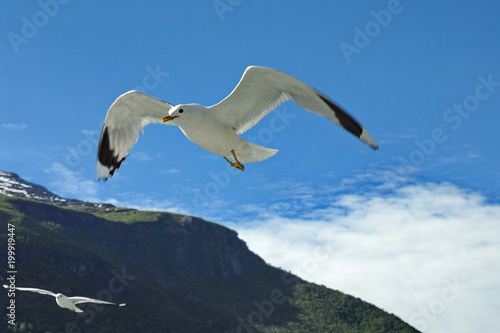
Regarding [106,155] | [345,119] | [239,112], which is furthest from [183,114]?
[106,155]

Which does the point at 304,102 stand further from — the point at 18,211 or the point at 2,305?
Result: the point at 18,211

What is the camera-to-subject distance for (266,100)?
624 inches

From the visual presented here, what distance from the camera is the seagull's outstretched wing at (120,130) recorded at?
1778 cm

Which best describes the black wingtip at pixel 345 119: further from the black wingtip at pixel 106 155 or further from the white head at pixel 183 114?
the black wingtip at pixel 106 155

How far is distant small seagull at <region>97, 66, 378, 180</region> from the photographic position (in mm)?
14500

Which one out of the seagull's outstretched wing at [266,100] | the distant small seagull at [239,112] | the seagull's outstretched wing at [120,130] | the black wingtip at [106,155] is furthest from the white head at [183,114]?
the black wingtip at [106,155]

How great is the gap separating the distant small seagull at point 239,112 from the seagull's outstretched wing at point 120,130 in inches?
1.1

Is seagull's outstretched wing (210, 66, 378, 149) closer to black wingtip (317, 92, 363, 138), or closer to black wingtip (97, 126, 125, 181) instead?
black wingtip (317, 92, 363, 138)

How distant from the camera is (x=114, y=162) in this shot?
18141 millimetres

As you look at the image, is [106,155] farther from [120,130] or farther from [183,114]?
[183,114]

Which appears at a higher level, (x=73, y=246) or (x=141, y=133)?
(x=73, y=246)

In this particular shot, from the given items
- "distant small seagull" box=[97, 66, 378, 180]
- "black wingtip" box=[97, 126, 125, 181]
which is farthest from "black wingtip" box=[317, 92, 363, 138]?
"black wingtip" box=[97, 126, 125, 181]

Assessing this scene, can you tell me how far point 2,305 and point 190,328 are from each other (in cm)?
5765

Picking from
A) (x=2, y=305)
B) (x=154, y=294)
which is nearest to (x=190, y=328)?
(x=154, y=294)
